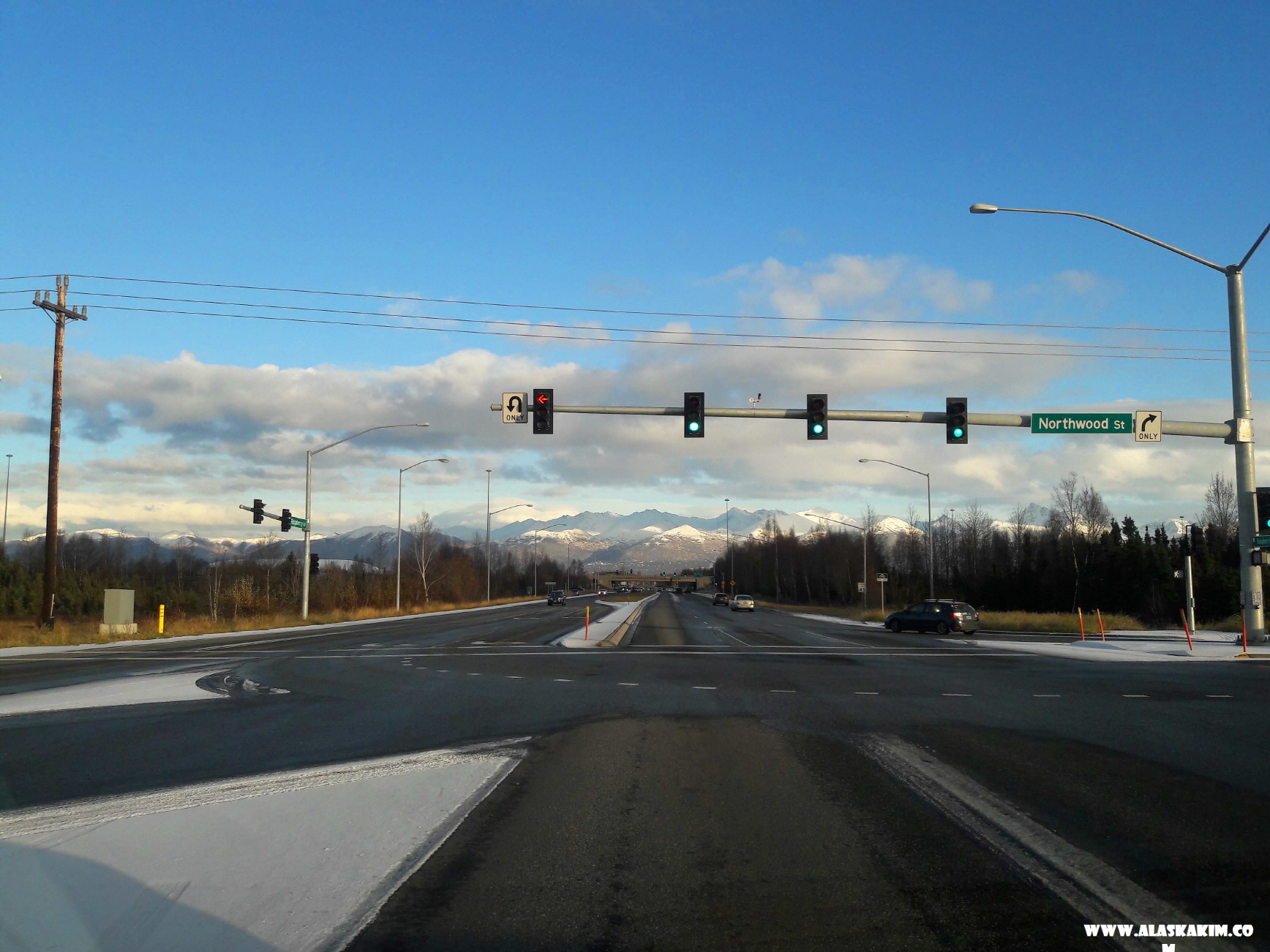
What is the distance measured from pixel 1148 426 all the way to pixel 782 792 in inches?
887

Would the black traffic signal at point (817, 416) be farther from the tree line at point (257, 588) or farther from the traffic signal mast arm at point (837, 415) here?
the tree line at point (257, 588)

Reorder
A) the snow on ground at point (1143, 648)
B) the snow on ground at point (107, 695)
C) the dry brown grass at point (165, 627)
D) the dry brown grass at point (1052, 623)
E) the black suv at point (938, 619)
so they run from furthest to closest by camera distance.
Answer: the dry brown grass at point (1052, 623)
the black suv at point (938, 619)
the dry brown grass at point (165, 627)
the snow on ground at point (1143, 648)
the snow on ground at point (107, 695)

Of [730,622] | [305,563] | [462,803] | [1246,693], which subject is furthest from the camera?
[730,622]

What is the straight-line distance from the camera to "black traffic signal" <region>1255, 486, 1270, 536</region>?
25.9m

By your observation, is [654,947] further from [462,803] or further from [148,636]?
[148,636]

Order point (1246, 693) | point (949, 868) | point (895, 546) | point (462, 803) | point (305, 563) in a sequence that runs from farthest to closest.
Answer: point (895, 546)
point (305, 563)
point (1246, 693)
point (462, 803)
point (949, 868)

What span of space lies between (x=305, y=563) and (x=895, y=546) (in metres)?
126

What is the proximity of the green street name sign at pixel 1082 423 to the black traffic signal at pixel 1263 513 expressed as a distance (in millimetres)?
4068

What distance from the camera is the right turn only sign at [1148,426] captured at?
26.0 meters

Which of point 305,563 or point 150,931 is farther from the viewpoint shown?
point 305,563

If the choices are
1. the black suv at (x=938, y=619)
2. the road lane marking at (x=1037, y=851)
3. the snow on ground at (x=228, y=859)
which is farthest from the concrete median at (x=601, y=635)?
the snow on ground at (x=228, y=859)

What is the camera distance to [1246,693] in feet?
51.0

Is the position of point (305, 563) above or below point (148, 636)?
above

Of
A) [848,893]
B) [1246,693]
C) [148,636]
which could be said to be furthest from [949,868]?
[148,636]
